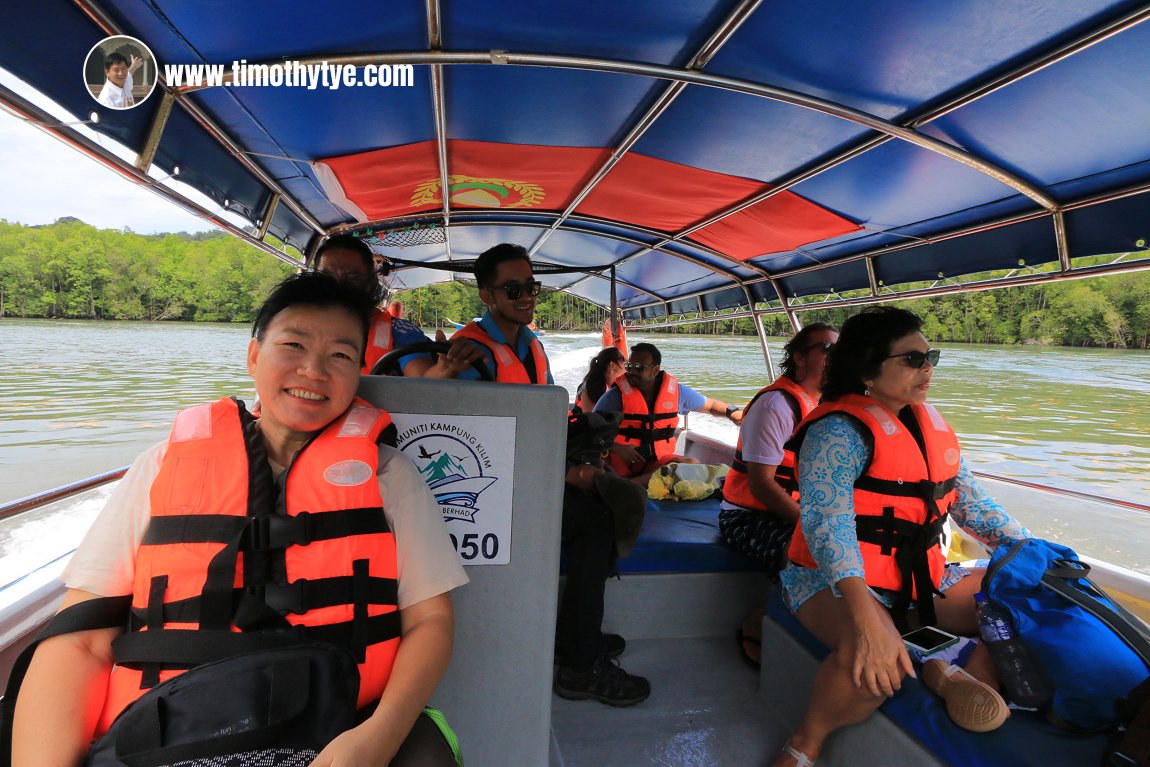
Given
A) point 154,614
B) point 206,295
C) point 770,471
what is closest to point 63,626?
point 154,614

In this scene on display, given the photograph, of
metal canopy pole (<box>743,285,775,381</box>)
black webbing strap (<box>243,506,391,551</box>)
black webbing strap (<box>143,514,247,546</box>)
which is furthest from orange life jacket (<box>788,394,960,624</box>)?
metal canopy pole (<box>743,285,775,381</box>)

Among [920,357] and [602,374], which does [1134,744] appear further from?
[602,374]

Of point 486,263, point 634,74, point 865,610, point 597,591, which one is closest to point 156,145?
point 486,263

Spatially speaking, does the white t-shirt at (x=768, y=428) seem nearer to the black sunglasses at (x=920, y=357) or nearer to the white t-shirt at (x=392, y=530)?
the black sunglasses at (x=920, y=357)

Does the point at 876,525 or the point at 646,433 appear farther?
the point at 646,433

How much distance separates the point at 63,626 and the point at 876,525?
77.5 inches

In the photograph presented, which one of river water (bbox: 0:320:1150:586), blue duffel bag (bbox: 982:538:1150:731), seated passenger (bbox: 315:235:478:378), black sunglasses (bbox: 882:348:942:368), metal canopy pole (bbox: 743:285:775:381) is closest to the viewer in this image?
blue duffel bag (bbox: 982:538:1150:731)

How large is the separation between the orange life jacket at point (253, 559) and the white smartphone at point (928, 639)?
1445 millimetres

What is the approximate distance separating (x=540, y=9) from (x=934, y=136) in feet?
5.41

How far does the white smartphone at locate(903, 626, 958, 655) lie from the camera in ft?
5.24

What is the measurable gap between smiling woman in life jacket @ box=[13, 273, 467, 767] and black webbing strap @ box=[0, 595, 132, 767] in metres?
0.02

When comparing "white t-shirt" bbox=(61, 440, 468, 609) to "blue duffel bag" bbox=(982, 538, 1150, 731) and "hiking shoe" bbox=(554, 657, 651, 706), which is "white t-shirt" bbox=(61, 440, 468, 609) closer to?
"hiking shoe" bbox=(554, 657, 651, 706)

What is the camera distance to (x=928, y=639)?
1.66m

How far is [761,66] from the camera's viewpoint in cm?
203
